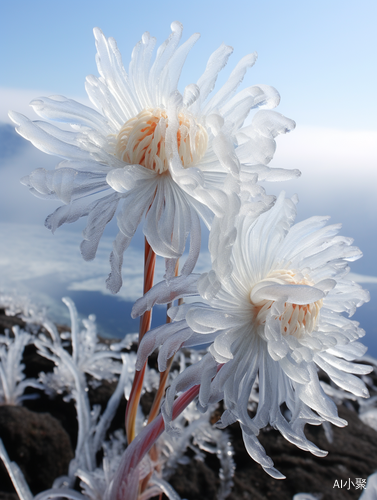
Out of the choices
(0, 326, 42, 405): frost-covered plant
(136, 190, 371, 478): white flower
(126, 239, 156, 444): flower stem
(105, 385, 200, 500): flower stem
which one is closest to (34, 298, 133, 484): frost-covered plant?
(0, 326, 42, 405): frost-covered plant

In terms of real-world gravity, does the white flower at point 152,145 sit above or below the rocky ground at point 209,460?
above

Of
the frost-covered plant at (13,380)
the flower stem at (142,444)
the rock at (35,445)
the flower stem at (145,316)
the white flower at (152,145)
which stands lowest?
the rock at (35,445)

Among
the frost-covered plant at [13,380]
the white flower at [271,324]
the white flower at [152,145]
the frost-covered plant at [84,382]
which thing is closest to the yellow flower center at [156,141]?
the white flower at [152,145]

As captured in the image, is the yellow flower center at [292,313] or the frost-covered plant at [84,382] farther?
the frost-covered plant at [84,382]

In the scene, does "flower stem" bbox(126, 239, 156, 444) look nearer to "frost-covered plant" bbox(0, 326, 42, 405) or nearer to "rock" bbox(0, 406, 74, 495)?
"rock" bbox(0, 406, 74, 495)

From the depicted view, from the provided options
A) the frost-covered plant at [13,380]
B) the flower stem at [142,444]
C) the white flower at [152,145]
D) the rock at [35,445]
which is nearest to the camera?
the white flower at [152,145]

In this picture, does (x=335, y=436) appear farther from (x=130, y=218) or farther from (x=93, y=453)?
(x=130, y=218)

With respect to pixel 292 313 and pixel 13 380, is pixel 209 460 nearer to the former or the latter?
pixel 13 380

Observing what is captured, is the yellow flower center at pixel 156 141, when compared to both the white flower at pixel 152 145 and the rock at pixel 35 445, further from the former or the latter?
the rock at pixel 35 445
